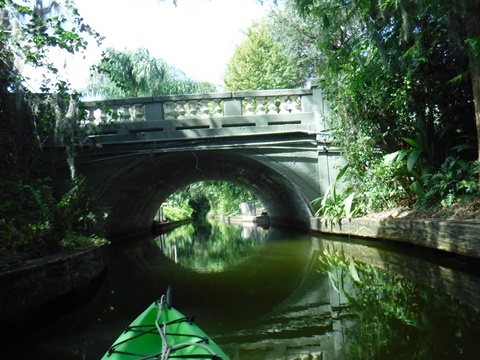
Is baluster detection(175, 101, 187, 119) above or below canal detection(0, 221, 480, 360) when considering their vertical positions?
above

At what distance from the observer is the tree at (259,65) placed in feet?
68.7

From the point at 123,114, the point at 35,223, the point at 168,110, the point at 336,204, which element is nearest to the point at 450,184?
the point at 336,204

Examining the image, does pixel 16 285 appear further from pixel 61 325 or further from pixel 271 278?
pixel 271 278

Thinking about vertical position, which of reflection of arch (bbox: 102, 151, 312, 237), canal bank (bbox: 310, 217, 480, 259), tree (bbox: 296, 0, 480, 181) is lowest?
canal bank (bbox: 310, 217, 480, 259)

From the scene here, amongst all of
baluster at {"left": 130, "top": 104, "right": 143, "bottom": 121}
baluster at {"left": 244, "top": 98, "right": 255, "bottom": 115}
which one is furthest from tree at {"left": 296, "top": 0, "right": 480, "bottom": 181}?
baluster at {"left": 130, "top": 104, "right": 143, "bottom": 121}

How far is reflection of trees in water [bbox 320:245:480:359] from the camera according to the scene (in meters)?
2.55

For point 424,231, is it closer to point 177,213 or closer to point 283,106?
point 283,106

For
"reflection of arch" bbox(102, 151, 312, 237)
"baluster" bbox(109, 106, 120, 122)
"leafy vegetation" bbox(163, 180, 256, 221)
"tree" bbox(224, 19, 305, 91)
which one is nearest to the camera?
"baluster" bbox(109, 106, 120, 122)

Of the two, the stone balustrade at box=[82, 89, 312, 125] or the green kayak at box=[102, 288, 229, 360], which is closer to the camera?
the green kayak at box=[102, 288, 229, 360]

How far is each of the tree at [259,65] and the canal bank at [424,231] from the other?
13.6 meters

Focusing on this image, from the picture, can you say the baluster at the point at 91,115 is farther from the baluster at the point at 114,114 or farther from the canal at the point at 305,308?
the canal at the point at 305,308

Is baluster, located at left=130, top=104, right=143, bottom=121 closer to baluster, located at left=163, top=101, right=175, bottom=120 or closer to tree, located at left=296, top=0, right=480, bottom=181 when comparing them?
baluster, located at left=163, top=101, right=175, bottom=120

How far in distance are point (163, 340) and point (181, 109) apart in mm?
7842

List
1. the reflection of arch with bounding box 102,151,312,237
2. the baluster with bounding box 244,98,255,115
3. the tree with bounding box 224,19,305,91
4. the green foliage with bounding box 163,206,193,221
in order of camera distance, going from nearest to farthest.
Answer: the baluster with bounding box 244,98,255,115, the reflection of arch with bounding box 102,151,312,237, the tree with bounding box 224,19,305,91, the green foliage with bounding box 163,206,193,221
